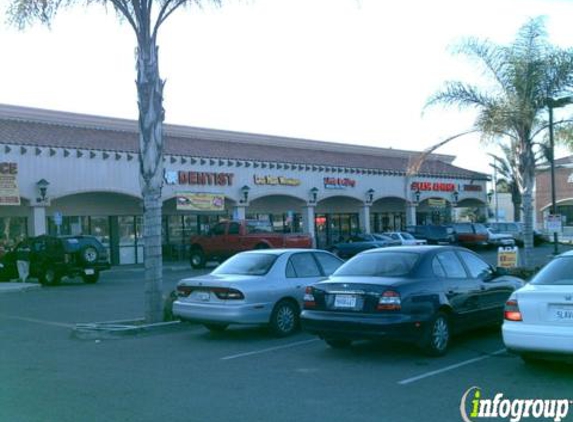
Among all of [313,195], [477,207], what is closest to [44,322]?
[313,195]

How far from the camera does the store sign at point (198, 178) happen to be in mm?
31969

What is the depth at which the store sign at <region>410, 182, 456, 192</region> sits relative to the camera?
45859 millimetres

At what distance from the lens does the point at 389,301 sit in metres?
8.73

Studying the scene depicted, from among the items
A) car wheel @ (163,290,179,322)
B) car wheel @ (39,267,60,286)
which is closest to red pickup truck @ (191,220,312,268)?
car wheel @ (39,267,60,286)

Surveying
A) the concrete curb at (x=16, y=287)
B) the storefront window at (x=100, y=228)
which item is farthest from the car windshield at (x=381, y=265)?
the storefront window at (x=100, y=228)

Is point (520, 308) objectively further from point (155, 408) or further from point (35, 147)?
point (35, 147)

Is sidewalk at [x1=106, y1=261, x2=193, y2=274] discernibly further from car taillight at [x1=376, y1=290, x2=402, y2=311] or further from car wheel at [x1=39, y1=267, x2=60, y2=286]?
car taillight at [x1=376, y1=290, x2=402, y2=311]

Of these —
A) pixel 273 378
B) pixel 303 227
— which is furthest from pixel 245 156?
pixel 273 378

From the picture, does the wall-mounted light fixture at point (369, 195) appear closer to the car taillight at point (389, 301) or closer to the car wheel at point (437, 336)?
the car wheel at point (437, 336)

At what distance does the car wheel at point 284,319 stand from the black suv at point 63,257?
43.3 ft

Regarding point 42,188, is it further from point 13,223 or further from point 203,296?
point 203,296

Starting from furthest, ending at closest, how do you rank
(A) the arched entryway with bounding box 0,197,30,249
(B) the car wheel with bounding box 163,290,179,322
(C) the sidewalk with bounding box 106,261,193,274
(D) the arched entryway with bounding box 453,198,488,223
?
(D) the arched entryway with bounding box 453,198,488,223 → (C) the sidewalk with bounding box 106,261,193,274 → (A) the arched entryway with bounding box 0,197,30,249 → (B) the car wheel with bounding box 163,290,179,322

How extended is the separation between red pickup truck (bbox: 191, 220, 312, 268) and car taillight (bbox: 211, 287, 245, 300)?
1641 centimetres

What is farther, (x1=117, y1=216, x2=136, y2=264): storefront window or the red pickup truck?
(x1=117, y1=216, x2=136, y2=264): storefront window
